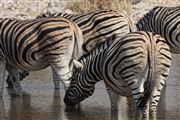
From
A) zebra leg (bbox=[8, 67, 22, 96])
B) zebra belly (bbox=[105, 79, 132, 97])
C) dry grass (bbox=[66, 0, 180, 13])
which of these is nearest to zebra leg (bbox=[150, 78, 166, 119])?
zebra belly (bbox=[105, 79, 132, 97])

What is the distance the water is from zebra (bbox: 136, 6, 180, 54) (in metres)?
0.93

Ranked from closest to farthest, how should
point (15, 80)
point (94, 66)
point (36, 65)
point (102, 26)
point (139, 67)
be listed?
point (139, 67) → point (94, 66) → point (36, 65) → point (15, 80) → point (102, 26)

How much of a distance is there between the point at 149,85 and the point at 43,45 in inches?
96.8

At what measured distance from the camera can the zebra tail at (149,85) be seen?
9.99 metres

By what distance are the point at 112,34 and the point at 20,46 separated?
190 cm

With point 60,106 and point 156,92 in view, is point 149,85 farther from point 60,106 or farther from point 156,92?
point 60,106

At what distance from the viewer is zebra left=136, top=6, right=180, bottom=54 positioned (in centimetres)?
1453

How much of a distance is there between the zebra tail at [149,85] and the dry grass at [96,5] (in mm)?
13452

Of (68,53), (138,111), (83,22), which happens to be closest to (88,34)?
(83,22)

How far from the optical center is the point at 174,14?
579 inches

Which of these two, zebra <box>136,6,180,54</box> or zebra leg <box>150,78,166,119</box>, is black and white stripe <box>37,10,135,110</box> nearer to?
zebra <box>136,6,180,54</box>

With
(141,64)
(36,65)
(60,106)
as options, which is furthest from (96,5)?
(141,64)

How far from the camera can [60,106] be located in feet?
38.8

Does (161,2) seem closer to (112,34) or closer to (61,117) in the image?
(112,34)
